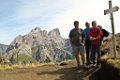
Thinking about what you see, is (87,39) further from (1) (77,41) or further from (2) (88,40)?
(1) (77,41)

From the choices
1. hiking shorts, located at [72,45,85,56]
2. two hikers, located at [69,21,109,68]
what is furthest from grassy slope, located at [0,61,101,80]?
hiking shorts, located at [72,45,85,56]

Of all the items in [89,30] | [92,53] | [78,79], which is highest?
[89,30]

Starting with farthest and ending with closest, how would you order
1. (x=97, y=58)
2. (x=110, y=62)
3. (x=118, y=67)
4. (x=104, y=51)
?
(x=104, y=51)
(x=97, y=58)
(x=110, y=62)
(x=118, y=67)

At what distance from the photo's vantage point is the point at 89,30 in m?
18.4

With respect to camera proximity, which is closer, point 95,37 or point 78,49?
point 95,37

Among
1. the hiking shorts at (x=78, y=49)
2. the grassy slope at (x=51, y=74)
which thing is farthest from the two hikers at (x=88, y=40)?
the grassy slope at (x=51, y=74)

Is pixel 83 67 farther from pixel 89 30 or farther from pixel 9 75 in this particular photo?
pixel 9 75

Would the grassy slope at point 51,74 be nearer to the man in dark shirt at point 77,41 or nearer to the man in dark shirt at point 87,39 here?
the man in dark shirt at point 77,41

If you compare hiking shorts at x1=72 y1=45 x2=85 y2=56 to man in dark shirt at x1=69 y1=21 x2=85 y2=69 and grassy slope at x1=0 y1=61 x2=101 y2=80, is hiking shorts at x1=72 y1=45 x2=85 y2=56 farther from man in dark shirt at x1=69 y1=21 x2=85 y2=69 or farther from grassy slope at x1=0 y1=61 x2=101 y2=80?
grassy slope at x1=0 y1=61 x2=101 y2=80

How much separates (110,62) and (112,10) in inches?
115

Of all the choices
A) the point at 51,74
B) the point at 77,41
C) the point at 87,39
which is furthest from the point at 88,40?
the point at 51,74

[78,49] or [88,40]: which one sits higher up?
[88,40]

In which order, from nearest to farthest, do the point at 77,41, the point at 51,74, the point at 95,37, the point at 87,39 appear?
the point at 51,74
the point at 95,37
the point at 77,41
the point at 87,39

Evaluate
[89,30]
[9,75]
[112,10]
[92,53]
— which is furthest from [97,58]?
[9,75]
